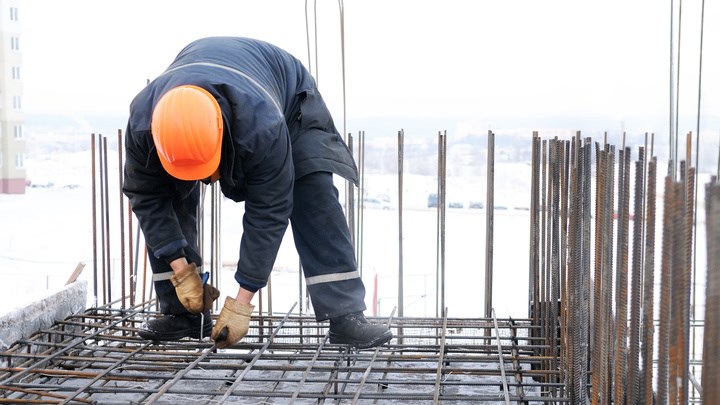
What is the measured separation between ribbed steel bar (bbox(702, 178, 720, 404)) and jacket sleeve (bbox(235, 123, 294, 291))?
181 centimetres

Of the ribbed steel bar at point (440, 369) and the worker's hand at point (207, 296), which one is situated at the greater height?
the worker's hand at point (207, 296)

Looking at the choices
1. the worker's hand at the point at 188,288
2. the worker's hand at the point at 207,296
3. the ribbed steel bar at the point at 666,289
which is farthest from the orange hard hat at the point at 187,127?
the ribbed steel bar at the point at 666,289

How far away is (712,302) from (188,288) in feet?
7.61

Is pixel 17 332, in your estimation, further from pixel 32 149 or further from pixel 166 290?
pixel 32 149

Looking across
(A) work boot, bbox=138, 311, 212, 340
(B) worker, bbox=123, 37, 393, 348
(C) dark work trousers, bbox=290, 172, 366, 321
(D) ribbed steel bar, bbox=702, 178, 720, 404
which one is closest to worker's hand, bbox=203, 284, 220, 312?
(B) worker, bbox=123, 37, 393, 348

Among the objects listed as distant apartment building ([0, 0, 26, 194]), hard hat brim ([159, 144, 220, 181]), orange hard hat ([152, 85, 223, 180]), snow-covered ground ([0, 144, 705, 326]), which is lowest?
snow-covered ground ([0, 144, 705, 326])

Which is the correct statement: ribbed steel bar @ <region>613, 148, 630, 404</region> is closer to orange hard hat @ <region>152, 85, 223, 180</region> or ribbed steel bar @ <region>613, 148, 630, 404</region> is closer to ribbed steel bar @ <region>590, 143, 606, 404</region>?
ribbed steel bar @ <region>590, 143, 606, 404</region>

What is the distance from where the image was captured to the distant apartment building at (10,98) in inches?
497

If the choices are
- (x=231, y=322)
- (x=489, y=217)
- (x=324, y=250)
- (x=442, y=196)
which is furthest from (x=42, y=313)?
(x=489, y=217)

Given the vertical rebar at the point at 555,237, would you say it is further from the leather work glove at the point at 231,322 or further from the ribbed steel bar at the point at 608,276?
the leather work glove at the point at 231,322

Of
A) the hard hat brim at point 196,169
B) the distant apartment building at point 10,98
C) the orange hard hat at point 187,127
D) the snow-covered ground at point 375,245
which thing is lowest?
the snow-covered ground at point 375,245

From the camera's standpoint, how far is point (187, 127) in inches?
114

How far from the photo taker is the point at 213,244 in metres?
4.82

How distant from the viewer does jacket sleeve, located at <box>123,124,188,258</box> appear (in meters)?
3.29
